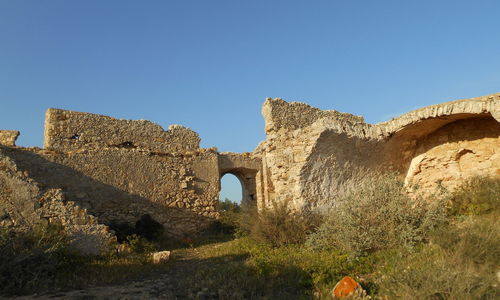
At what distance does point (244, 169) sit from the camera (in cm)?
1434

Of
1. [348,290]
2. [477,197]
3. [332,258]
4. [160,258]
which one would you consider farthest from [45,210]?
[477,197]

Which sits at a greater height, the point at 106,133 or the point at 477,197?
the point at 106,133

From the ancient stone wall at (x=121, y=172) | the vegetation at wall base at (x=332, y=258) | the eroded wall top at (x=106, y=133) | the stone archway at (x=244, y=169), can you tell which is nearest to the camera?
the vegetation at wall base at (x=332, y=258)

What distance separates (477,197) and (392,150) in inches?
94.6

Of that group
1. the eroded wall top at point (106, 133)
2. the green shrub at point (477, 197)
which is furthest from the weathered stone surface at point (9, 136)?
the green shrub at point (477, 197)

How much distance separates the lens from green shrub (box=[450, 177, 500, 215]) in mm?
6809

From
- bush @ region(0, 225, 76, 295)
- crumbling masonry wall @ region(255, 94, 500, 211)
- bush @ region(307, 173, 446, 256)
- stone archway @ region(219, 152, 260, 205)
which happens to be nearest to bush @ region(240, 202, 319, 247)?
crumbling masonry wall @ region(255, 94, 500, 211)

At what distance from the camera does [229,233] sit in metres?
11.7

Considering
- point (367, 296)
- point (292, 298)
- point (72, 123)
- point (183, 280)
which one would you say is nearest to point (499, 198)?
point (367, 296)

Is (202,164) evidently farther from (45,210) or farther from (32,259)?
(32,259)

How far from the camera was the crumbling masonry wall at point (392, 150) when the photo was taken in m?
7.79

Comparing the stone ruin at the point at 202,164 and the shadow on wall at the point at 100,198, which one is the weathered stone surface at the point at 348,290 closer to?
the stone ruin at the point at 202,164

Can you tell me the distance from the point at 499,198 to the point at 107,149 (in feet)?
31.4

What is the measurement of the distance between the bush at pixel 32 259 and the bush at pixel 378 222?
412 cm
